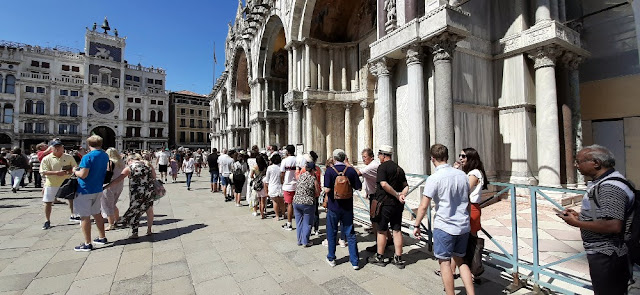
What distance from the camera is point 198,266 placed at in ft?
12.6

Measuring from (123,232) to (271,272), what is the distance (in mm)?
3785

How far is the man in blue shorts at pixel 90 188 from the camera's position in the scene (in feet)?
14.5

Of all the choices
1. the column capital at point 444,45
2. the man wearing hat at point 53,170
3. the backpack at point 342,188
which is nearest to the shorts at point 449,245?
the backpack at point 342,188

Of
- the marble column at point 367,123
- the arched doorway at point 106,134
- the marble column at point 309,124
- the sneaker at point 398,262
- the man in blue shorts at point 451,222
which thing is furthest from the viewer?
the arched doorway at point 106,134

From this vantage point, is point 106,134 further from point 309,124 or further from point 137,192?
point 137,192

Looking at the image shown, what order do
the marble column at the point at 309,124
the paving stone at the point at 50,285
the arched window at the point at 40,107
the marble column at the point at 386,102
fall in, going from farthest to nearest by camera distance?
the arched window at the point at 40,107 → the marble column at the point at 309,124 → the marble column at the point at 386,102 → the paving stone at the point at 50,285

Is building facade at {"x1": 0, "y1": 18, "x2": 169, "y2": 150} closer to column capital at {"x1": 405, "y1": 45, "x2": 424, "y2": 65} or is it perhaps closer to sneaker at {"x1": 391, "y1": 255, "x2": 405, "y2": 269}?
Result: column capital at {"x1": 405, "y1": 45, "x2": 424, "y2": 65}

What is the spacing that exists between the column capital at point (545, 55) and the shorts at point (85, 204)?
10.2 m

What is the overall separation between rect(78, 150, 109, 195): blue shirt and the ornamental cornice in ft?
31.6

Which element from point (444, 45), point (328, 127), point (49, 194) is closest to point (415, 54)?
point (444, 45)

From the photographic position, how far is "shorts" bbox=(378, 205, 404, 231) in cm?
373

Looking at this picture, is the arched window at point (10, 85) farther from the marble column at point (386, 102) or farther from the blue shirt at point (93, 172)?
the marble column at point (386, 102)

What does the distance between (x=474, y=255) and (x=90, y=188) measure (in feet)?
19.2

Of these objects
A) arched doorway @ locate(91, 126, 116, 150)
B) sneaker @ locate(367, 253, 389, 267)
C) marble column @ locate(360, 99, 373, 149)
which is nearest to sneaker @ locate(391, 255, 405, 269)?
sneaker @ locate(367, 253, 389, 267)
